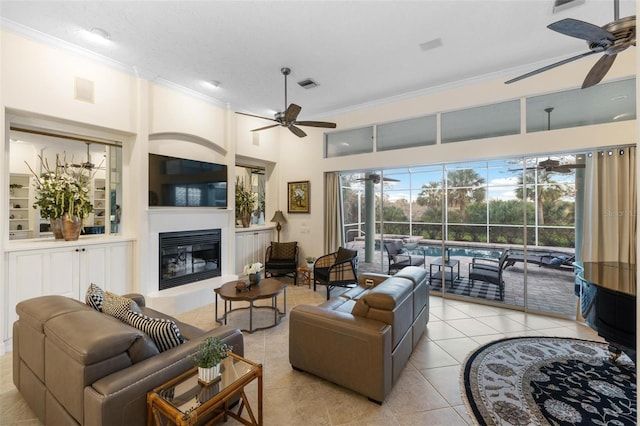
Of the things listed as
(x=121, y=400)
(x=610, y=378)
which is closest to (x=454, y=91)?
(x=610, y=378)

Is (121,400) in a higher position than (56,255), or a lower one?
lower

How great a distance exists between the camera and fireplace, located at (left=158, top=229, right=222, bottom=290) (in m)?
4.57

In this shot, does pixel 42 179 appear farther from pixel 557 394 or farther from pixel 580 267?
pixel 580 267

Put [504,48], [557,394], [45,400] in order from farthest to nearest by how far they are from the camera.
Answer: [504,48] → [557,394] → [45,400]

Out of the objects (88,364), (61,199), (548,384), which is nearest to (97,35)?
(61,199)

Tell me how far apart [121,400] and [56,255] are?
9.95 feet

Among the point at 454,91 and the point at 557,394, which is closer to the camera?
the point at 557,394

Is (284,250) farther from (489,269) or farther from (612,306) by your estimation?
(612,306)

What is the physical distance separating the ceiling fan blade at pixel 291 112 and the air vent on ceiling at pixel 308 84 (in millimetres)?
1214

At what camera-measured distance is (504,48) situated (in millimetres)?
3691

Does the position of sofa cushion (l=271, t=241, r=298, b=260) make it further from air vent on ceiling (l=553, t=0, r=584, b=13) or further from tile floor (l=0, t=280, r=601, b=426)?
air vent on ceiling (l=553, t=0, r=584, b=13)

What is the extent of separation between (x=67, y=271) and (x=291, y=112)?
3513 mm

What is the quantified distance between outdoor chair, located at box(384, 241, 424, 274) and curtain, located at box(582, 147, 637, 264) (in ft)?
8.53

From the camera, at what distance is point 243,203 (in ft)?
20.7
